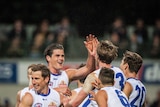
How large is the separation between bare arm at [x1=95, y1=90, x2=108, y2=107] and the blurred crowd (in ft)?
27.9

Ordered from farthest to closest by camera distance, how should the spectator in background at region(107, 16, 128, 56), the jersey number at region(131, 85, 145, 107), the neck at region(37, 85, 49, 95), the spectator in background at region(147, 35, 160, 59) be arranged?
1. the spectator in background at region(147, 35, 160, 59)
2. the spectator in background at region(107, 16, 128, 56)
3. the jersey number at region(131, 85, 145, 107)
4. the neck at region(37, 85, 49, 95)

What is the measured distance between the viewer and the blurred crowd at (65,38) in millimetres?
16969

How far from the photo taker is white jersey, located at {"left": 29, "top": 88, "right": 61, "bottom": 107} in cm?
865

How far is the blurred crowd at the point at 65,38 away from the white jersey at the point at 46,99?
7.94 meters

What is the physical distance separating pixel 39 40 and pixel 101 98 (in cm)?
922

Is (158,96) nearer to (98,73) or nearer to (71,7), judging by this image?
(71,7)

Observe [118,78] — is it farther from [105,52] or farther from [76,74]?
[76,74]

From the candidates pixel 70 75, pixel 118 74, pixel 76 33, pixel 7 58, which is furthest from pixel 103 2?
pixel 118 74

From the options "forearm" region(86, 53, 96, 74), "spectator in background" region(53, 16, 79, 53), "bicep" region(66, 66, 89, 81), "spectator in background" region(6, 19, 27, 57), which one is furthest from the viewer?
"spectator in background" region(6, 19, 27, 57)

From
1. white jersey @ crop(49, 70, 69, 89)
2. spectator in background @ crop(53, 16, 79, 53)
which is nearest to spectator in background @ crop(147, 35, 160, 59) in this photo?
spectator in background @ crop(53, 16, 79, 53)

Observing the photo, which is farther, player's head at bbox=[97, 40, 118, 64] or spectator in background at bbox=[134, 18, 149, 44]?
spectator in background at bbox=[134, 18, 149, 44]

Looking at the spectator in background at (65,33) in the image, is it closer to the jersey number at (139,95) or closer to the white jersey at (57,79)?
the white jersey at (57,79)

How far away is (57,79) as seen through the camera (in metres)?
10.1

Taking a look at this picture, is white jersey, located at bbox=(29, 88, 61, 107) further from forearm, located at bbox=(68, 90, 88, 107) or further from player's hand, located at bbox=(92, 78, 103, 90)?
player's hand, located at bbox=(92, 78, 103, 90)
